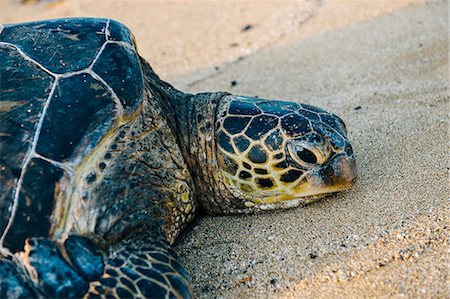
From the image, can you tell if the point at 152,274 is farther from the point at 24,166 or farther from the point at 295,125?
the point at 295,125

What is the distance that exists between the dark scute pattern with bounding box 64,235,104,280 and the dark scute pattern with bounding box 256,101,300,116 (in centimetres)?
93

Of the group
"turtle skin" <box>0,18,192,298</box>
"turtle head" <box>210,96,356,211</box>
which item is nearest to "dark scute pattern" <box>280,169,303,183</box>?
"turtle head" <box>210,96,356,211</box>

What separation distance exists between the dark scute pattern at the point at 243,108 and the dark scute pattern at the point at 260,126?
0.04m

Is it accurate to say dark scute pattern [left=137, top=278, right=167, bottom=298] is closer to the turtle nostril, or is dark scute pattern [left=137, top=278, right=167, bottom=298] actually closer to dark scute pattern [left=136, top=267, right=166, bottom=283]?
dark scute pattern [left=136, top=267, right=166, bottom=283]

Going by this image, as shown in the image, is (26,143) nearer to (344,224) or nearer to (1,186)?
(1,186)

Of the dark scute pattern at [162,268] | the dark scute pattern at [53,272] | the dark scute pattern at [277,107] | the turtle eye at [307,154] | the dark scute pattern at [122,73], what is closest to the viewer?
the dark scute pattern at [53,272]

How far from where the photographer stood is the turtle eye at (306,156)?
88.6 inches

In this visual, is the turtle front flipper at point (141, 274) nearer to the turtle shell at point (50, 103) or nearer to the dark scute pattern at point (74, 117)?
the turtle shell at point (50, 103)

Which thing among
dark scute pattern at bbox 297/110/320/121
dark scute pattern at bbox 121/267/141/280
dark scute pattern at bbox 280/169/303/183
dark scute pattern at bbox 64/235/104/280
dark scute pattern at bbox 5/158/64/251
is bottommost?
dark scute pattern at bbox 280/169/303/183

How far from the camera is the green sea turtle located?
6.03 ft

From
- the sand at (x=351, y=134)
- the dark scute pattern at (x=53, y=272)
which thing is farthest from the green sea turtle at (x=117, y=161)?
the sand at (x=351, y=134)

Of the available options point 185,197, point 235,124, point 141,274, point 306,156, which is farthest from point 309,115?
point 141,274

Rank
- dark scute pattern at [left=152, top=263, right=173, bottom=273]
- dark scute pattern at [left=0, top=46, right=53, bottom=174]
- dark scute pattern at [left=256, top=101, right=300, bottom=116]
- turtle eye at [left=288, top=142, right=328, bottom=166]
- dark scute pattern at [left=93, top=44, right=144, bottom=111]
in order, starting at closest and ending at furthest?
dark scute pattern at [left=152, top=263, right=173, bottom=273], dark scute pattern at [left=0, top=46, right=53, bottom=174], dark scute pattern at [left=93, top=44, right=144, bottom=111], turtle eye at [left=288, top=142, right=328, bottom=166], dark scute pattern at [left=256, top=101, right=300, bottom=116]

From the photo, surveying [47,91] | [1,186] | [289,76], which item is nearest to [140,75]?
[47,91]
